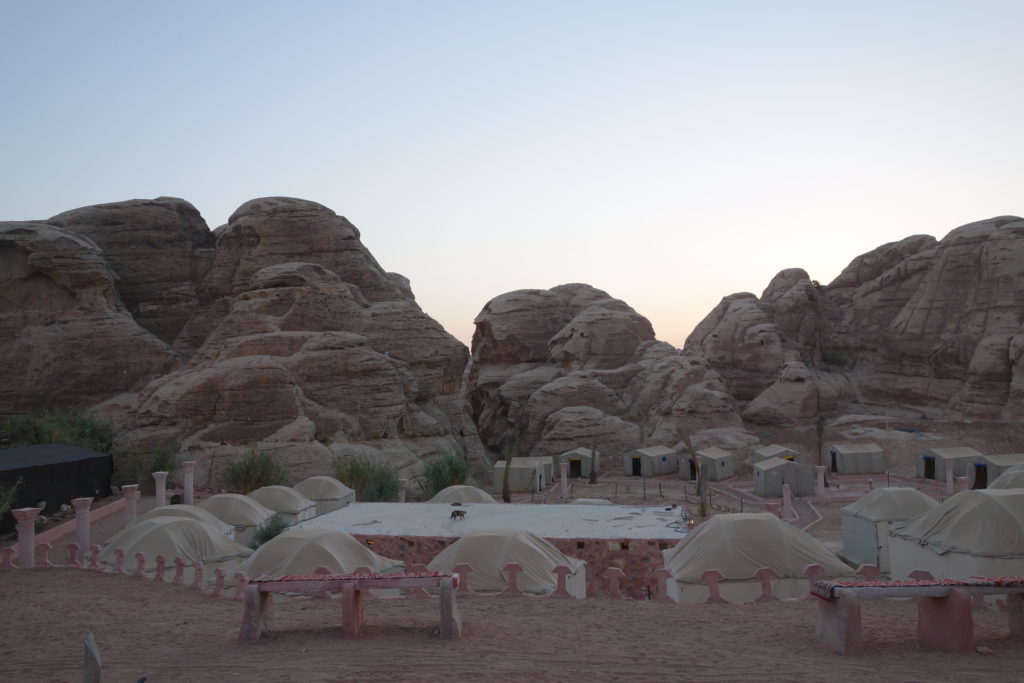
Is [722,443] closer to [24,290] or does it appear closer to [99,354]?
[99,354]

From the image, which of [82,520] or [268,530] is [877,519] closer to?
[268,530]

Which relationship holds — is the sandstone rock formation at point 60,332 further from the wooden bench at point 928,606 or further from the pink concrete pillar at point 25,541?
the wooden bench at point 928,606

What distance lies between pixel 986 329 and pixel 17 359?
198 feet

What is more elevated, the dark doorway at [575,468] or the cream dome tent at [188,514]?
the cream dome tent at [188,514]

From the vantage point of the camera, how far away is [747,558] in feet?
53.9

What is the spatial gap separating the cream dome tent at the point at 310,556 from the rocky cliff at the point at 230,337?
18.7 m

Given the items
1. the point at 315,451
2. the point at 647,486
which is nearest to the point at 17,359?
the point at 315,451

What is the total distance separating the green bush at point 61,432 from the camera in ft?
115

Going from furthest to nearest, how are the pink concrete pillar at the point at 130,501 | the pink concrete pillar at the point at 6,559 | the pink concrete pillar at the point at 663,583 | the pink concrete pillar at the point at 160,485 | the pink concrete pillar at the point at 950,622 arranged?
the pink concrete pillar at the point at 160,485, the pink concrete pillar at the point at 130,501, the pink concrete pillar at the point at 6,559, the pink concrete pillar at the point at 663,583, the pink concrete pillar at the point at 950,622

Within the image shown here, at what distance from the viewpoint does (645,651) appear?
10.3 m

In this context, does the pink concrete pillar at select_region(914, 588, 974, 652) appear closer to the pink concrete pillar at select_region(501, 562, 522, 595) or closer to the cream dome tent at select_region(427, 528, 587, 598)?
the pink concrete pillar at select_region(501, 562, 522, 595)

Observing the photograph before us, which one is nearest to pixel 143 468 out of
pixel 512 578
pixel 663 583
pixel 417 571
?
pixel 417 571

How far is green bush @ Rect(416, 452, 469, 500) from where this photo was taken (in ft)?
120

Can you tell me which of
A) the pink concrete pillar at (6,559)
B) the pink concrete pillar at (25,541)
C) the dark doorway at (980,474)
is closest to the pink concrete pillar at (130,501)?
the pink concrete pillar at (25,541)
